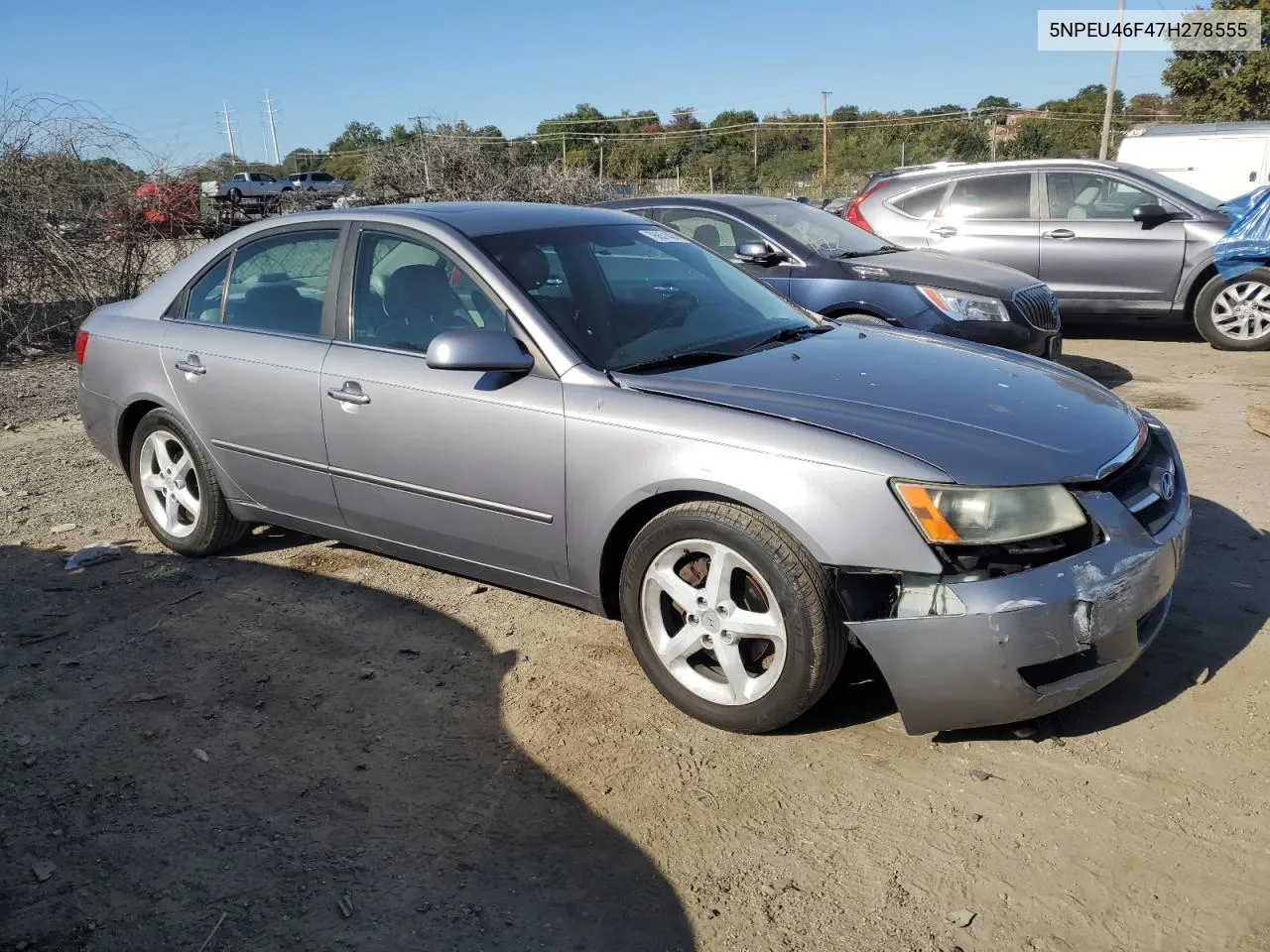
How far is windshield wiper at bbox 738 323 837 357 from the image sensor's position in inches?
156

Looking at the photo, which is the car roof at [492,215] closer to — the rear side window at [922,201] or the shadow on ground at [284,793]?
the shadow on ground at [284,793]

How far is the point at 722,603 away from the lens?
10.6 feet

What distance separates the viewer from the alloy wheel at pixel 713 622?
319 cm

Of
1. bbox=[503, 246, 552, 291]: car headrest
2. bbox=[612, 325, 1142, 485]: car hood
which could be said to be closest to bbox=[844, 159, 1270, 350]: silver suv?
bbox=[612, 325, 1142, 485]: car hood

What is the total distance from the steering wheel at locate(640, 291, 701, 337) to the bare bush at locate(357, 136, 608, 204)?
15089 millimetres

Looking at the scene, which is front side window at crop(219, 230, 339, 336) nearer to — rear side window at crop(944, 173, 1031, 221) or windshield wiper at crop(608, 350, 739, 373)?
windshield wiper at crop(608, 350, 739, 373)

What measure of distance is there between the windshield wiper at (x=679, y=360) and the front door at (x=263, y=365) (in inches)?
55.5

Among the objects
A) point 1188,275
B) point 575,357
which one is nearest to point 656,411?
point 575,357

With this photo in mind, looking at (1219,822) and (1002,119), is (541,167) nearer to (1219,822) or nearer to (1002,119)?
(1219,822)

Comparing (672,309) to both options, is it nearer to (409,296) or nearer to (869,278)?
(409,296)

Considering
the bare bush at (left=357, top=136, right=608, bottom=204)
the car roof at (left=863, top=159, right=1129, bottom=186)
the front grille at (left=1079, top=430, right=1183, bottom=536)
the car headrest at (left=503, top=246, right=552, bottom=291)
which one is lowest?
the front grille at (left=1079, top=430, right=1183, bottom=536)

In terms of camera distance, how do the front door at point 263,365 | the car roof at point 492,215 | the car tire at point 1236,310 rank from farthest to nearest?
the car tire at point 1236,310 < the front door at point 263,365 < the car roof at point 492,215

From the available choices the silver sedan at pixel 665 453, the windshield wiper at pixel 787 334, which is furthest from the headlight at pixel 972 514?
the windshield wiper at pixel 787 334

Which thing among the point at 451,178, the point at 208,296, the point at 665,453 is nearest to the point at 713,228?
the point at 208,296
